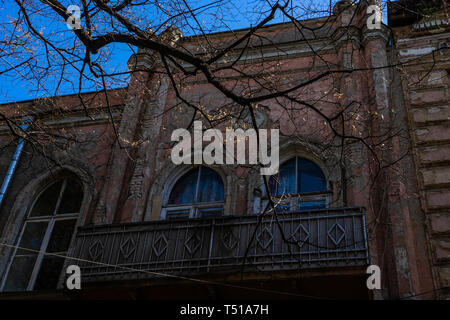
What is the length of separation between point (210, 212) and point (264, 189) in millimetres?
920

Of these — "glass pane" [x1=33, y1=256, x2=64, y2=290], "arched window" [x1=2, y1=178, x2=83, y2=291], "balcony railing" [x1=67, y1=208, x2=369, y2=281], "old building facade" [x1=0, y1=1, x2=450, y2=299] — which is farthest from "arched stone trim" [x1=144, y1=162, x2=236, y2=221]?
"glass pane" [x1=33, y1=256, x2=64, y2=290]

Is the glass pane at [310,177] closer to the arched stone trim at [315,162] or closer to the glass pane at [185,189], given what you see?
the arched stone trim at [315,162]

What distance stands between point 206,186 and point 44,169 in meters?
3.41

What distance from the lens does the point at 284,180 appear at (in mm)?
8898

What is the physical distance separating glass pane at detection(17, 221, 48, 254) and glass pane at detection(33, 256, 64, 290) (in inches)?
17.3

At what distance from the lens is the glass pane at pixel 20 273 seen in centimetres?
946

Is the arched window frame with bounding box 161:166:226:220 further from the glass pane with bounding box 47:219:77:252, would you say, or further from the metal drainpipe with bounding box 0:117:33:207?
the metal drainpipe with bounding box 0:117:33:207

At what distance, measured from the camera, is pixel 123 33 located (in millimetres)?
6254

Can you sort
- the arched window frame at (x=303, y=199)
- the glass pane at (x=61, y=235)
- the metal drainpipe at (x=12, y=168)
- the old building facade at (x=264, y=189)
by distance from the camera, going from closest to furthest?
the old building facade at (x=264, y=189) → the arched window frame at (x=303, y=199) → the glass pane at (x=61, y=235) → the metal drainpipe at (x=12, y=168)

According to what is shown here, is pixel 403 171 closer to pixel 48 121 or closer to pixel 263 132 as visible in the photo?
pixel 263 132

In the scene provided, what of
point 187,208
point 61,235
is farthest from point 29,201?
point 187,208

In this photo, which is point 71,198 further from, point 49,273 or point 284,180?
point 284,180

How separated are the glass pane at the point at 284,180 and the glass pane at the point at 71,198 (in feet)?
11.8

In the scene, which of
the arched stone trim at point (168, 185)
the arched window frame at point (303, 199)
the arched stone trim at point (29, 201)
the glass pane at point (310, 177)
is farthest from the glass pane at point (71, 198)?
the glass pane at point (310, 177)
